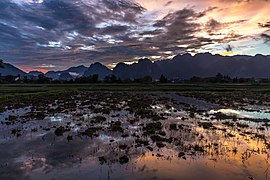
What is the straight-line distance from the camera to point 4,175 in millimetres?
6871

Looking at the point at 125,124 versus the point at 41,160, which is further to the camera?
the point at 125,124

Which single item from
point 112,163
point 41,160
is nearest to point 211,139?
point 112,163

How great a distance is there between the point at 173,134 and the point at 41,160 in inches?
260

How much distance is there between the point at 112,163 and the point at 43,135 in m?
5.61

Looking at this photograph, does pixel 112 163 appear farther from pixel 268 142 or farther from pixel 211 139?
pixel 268 142

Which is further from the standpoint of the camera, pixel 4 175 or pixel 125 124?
pixel 125 124

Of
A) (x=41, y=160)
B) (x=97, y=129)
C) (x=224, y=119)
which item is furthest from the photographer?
(x=224, y=119)

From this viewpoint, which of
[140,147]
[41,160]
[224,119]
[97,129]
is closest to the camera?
[41,160]

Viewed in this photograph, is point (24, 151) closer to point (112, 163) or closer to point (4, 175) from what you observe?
point (4, 175)

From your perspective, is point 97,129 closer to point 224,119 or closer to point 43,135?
point 43,135

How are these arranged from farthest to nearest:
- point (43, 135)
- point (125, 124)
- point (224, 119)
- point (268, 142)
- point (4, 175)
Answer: point (224, 119), point (125, 124), point (43, 135), point (268, 142), point (4, 175)

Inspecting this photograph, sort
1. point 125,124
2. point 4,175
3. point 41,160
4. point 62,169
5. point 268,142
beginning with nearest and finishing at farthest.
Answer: point 4,175, point 62,169, point 41,160, point 268,142, point 125,124

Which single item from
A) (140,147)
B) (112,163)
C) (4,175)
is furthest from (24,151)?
(140,147)

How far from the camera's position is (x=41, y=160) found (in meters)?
8.15
